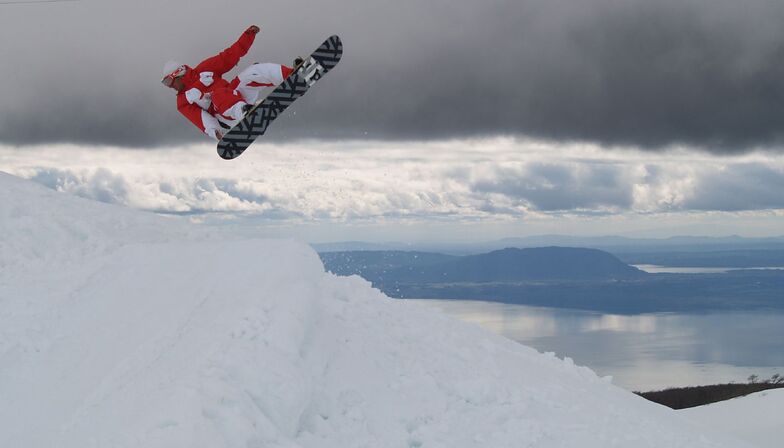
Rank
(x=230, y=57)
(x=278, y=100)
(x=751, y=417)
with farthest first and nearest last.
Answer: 1. (x=751, y=417)
2. (x=278, y=100)
3. (x=230, y=57)

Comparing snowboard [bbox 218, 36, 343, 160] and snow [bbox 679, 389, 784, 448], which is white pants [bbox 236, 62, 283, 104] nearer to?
snowboard [bbox 218, 36, 343, 160]

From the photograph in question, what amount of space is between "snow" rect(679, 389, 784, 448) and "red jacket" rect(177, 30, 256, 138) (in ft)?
45.9

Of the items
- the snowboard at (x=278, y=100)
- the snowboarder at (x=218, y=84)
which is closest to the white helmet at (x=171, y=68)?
the snowboarder at (x=218, y=84)

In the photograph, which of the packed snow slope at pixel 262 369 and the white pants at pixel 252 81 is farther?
the white pants at pixel 252 81

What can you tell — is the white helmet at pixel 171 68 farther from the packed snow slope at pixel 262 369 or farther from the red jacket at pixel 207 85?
the packed snow slope at pixel 262 369

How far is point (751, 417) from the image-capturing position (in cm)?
2166

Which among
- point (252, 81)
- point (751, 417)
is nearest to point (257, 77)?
point (252, 81)

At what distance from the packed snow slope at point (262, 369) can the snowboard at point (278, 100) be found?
2478mm

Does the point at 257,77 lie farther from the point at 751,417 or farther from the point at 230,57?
the point at 751,417

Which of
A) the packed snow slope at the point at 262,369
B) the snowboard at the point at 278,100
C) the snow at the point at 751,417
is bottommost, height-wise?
the snow at the point at 751,417

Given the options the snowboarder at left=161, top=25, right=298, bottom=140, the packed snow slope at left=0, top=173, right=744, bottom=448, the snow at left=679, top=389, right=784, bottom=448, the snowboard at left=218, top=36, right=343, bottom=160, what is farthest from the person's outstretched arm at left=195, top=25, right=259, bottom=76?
the snow at left=679, top=389, right=784, bottom=448

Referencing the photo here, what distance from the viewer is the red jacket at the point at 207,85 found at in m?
16.2

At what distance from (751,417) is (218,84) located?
703 inches

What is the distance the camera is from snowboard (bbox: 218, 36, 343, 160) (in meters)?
16.4
